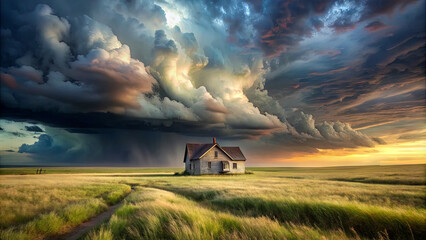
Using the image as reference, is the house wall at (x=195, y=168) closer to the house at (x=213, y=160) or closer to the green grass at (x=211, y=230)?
the house at (x=213, y=160)

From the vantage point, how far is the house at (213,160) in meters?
58.3

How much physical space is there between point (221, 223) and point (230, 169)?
5497 centimetres

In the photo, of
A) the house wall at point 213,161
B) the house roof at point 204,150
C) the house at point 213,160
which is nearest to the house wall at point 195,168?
the house at point 213,160

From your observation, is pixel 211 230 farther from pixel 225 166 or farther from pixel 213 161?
pixel 225 166

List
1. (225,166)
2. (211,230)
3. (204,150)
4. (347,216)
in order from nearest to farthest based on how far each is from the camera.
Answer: (211,230), (347,216), (225,166), (204,150)

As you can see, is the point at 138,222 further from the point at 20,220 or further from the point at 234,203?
the point at 20,220

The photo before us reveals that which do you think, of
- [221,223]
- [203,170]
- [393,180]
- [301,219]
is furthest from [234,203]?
[203,170]

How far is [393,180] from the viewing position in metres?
31.6

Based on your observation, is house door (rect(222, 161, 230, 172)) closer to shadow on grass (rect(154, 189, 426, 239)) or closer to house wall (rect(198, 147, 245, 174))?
house wall (rect(198, 147, 245, 174))

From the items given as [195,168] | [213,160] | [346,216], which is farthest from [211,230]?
[195,168]

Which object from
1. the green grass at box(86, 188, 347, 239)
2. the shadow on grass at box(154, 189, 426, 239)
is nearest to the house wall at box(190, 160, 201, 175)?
the shadow on grass at box(154, 189, 426, 239)

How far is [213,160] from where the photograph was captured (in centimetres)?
5888

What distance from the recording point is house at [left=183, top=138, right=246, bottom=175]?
58281 mm

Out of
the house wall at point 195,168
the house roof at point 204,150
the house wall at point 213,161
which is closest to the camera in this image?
the house wall at point 213,161
